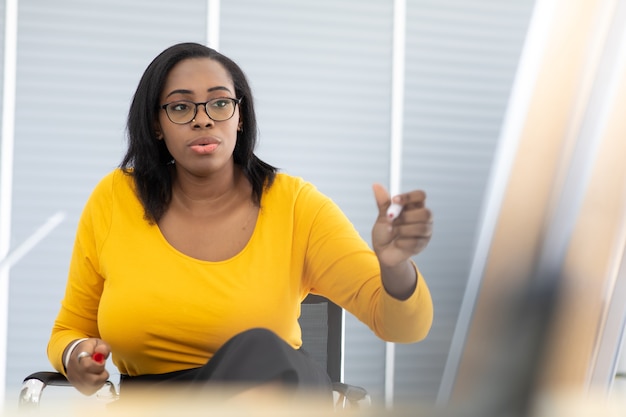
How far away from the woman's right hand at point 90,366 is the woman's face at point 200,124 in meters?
0.30

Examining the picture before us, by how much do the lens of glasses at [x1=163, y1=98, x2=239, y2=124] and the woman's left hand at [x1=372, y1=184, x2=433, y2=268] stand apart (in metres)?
0.52

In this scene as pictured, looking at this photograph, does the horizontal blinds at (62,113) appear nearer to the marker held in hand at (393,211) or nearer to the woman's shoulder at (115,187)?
the woman's shoulder at (115,187)

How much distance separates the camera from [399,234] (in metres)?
0.67

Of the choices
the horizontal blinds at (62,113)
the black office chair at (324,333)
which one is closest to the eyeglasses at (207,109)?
the black office chair at (324,333)

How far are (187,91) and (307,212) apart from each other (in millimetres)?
247

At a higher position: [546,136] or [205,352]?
[546,136]

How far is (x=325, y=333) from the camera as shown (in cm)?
151

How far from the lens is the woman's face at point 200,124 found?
1137 millimetres

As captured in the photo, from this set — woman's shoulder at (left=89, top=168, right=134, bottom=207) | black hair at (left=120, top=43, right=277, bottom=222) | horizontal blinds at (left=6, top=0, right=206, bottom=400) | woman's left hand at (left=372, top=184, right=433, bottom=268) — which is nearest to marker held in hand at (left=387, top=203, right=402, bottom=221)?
woman's left hand at (left=372, top=184, right=433, bottom=268)

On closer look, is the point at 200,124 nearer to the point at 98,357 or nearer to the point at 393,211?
the point at 98,357

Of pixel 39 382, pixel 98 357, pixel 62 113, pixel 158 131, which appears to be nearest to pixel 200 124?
pixel 158 131

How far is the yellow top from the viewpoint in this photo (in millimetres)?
1102

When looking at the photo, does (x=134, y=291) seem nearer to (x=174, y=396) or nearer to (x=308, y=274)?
(x=308, y=274)

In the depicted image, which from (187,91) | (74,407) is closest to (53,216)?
(187,91)
